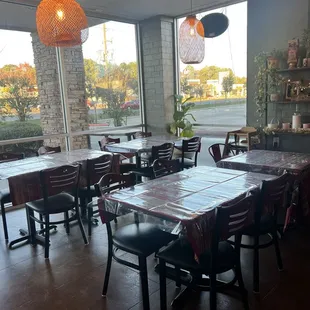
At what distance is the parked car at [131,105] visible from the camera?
649cm

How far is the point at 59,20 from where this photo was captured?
284 centimetres

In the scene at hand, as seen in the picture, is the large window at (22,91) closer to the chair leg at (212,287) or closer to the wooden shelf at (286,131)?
the wooden shelf at (286,131)

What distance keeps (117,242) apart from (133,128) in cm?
451

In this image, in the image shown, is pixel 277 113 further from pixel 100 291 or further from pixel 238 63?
pixel 100 291

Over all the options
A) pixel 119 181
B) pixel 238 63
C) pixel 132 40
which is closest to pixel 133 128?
pixel 132 40

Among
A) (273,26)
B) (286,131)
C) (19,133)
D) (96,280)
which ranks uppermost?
(273,26)

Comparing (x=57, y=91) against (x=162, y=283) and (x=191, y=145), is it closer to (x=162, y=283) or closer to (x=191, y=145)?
(x=191, y=145)

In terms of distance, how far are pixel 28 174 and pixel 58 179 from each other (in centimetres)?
Result: 36

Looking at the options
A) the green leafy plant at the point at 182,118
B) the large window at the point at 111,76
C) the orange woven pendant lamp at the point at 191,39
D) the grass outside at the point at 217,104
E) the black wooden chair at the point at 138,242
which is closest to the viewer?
the black wooden chair at the point at 138,242

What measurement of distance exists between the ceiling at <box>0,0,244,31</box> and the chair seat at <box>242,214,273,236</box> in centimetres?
404

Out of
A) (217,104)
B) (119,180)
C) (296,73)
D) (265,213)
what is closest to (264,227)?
(265,213)

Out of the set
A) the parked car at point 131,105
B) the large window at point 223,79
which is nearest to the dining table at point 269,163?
the large window at point 223,79

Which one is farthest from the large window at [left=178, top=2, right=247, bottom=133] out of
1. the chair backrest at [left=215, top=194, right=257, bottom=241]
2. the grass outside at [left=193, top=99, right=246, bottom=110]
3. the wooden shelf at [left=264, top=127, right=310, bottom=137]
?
the chair backrest at [left=215, top=194, right=257, bottom=241]

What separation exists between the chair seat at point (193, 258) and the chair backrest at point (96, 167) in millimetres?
1625
